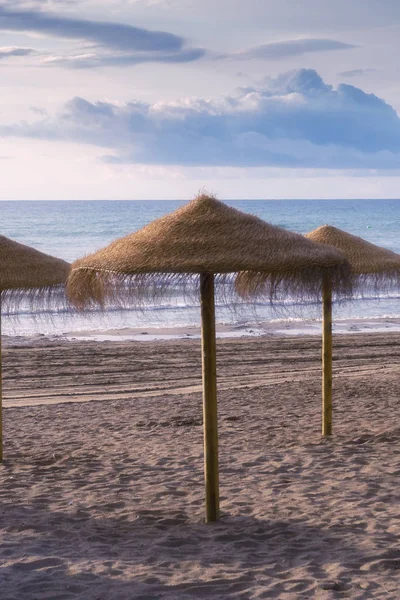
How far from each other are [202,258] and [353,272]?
3.81 meters

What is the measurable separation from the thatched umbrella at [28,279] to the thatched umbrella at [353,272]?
3.14m

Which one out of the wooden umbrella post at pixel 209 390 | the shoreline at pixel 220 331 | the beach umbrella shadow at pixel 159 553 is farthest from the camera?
the shoreline at pixel 220 331

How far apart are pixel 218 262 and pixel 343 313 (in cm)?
1905

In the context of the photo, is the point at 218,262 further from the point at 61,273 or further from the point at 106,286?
the point at 61,273

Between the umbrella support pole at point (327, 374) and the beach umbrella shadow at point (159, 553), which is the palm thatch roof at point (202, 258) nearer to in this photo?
the beach umbrella shadow at point (159, 553)

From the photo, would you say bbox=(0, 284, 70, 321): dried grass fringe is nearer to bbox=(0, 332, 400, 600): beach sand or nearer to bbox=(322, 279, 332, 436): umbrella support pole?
bbox=(0, 332, 400, 600): beach sand

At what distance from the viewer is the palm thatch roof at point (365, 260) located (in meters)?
8.75

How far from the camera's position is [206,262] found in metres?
5.10

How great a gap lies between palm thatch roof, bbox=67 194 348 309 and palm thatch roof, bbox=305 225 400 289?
3.07m

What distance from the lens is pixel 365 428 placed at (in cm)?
889

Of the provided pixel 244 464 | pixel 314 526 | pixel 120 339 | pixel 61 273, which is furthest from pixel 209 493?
pixel 120 339

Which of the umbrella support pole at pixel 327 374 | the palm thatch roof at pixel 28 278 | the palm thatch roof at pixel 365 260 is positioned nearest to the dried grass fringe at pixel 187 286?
the palm thatch roof at pixel 28 278

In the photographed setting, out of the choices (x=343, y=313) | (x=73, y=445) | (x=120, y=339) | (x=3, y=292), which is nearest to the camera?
(x=3, y=292)

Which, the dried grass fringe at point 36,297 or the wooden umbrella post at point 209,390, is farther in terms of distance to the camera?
the dried grass fringe at point 36,297
